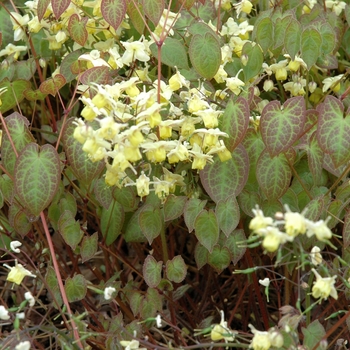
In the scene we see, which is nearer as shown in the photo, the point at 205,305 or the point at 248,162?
the point at 248,162

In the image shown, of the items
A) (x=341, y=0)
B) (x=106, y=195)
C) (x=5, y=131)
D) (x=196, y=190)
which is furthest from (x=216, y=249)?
(x=341, y=0)

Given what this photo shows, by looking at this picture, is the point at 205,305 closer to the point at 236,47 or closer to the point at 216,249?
the point at 216,249

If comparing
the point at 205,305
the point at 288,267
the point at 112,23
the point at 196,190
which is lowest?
the point at 205,305

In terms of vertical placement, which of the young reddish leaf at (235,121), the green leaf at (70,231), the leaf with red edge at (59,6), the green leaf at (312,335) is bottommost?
the green leaf at (312,335)

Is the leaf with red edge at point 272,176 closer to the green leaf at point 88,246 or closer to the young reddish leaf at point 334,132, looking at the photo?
the young reddish leaf at point 334,132

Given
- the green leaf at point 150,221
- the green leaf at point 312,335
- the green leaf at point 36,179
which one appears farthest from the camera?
the green leaf at point 150,221

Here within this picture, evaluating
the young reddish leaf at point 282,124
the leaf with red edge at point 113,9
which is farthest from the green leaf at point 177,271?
the leaf with red edge at point 113,9

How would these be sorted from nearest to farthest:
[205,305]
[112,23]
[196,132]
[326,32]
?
[196,132] < [112,23] < [326,32] < [205,305]
